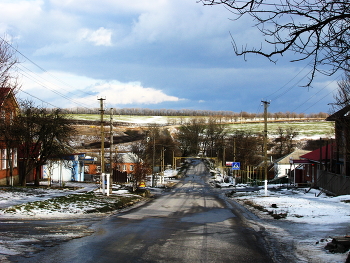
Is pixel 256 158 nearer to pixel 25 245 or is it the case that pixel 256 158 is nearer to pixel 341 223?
pixel 341 223

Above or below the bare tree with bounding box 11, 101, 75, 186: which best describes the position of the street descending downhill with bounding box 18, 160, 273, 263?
below

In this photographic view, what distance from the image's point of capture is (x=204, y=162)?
133 meters

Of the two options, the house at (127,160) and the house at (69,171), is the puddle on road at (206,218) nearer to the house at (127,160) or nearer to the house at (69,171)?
the house at (69,171)

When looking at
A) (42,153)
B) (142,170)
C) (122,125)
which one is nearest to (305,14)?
(42,153)

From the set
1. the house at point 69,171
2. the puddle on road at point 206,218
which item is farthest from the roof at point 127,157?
the puddle on road at point 206,218

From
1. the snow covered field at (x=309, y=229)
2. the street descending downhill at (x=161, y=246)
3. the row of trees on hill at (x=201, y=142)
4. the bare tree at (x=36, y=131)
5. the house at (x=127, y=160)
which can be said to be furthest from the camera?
the row of trees on hill at (x=201, y=142)

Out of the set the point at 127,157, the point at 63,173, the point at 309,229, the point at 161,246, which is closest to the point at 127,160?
the point at 127,157

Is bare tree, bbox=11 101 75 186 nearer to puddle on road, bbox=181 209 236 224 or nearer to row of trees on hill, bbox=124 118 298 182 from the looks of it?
puddle on road, bbox=181 209 236 224

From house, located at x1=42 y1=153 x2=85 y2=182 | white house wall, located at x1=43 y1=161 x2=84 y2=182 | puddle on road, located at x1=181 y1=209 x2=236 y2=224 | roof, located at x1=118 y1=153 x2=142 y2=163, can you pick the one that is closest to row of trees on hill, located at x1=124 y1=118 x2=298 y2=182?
roof, located at x1=118 y1=153 x2=142 y2=163

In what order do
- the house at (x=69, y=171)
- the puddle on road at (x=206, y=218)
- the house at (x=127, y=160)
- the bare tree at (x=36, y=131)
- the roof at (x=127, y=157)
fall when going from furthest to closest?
the roof at (x=127, y=157)
the house at (x=127, y=160)
the house at (x=69, y=171)
the bare tree at (x=36, y=131)
the puddle on road at (x=206, y=218)

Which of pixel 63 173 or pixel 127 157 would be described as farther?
pixel 127 157

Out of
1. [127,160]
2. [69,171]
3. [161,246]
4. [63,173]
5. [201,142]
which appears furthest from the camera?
[201,142]

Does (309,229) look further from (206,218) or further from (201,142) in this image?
(201,142)

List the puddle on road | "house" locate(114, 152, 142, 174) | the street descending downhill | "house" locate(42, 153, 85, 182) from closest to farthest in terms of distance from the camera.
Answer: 1. the street descending downhill
2. the puddle on road
3. "house" locate(42, 153, 85, 182)
4. "house" locate(114, 152, 142, 174)
